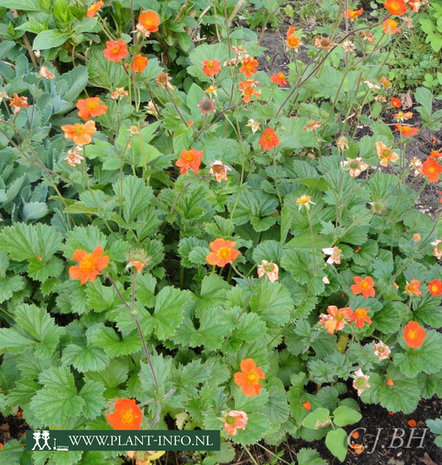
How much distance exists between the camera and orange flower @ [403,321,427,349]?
6.86ft

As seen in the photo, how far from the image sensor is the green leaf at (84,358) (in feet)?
6.40

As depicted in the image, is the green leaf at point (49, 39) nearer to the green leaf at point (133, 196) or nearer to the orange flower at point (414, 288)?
the green leaf at point (133, 196)

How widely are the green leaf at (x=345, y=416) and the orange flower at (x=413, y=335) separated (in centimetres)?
35

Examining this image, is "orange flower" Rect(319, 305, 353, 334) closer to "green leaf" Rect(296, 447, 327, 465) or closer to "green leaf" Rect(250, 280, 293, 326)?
"green leaf" Rect(250, 280, 293, 326)

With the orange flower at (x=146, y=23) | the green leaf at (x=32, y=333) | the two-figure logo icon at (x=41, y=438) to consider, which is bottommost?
the two-figure logo icon at (x=41, y=438)

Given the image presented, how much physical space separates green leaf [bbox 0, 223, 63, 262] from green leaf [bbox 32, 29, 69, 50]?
126cm

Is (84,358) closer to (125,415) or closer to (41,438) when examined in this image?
(41,438)

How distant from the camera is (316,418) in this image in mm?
2098

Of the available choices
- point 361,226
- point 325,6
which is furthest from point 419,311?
point 325,6

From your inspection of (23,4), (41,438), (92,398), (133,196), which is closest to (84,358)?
(92,398)

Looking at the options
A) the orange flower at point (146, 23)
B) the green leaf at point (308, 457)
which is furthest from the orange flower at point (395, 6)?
the green leaf at point (308, 457)

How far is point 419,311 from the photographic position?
7.81 ft

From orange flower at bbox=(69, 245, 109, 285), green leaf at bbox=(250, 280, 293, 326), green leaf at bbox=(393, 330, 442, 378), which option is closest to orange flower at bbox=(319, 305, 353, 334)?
green leaf at bbox=(250, 280, 293, 326)

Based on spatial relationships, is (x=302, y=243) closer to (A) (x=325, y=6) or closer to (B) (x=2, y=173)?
(B) (x=2, y=173)
